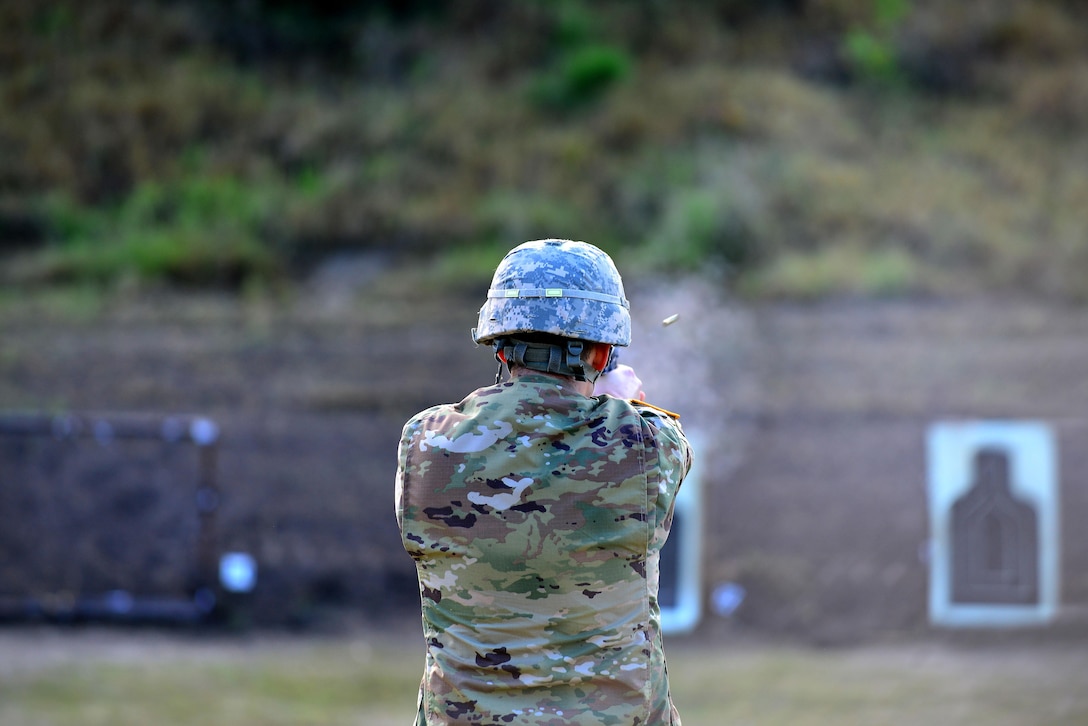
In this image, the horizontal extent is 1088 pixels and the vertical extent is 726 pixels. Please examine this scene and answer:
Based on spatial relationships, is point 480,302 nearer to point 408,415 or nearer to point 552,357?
point 408,415

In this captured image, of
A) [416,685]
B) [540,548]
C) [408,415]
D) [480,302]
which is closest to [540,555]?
[540,548]

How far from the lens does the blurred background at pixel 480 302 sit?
658 cm

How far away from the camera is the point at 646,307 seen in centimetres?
1019

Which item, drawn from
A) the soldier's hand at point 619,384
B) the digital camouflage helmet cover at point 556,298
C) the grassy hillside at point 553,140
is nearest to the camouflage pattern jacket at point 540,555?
the digital camouflage helmet cover at point 556,298

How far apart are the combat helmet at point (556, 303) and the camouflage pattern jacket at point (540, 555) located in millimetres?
93

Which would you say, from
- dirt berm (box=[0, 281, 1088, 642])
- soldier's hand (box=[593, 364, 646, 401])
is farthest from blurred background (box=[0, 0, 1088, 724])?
soldier's hand (box=[593, 364, 646, 401])

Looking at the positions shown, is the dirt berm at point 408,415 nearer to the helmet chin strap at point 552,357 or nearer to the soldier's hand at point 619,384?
the soldier's hand at point 619,384

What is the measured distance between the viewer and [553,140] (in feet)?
→ 44.5

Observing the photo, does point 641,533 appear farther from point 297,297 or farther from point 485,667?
point 297,297

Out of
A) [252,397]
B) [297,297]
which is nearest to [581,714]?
[252,397]

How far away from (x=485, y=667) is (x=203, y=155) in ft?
42.9

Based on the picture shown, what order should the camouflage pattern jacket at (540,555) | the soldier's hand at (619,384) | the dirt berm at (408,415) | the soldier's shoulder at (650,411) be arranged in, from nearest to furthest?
the camouflage pattern jacket at (540,555), the soldier's shoulder at (650,411), the soldier's hand at (619,384), the dirt berm at (408,415)

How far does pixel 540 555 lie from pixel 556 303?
1.16 ft

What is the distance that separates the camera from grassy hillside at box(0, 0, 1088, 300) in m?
11.7
